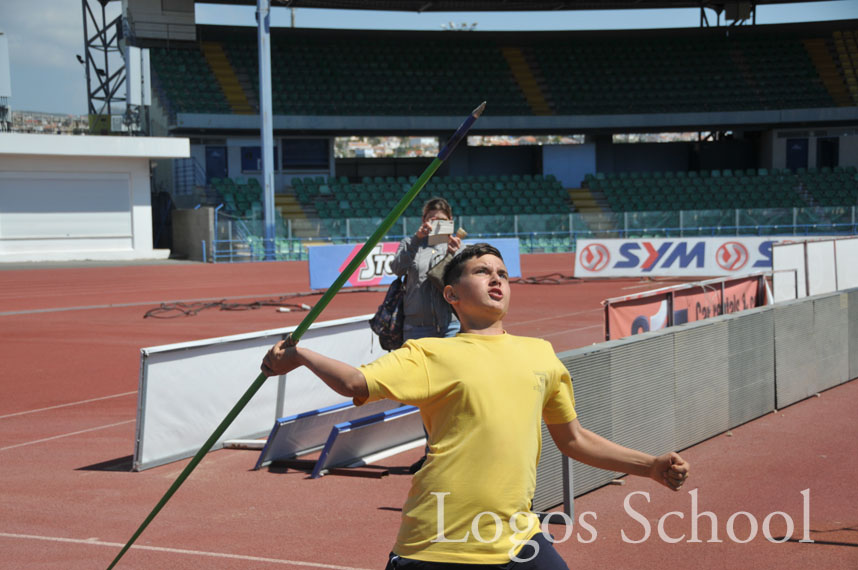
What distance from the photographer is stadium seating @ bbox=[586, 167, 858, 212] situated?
135ft

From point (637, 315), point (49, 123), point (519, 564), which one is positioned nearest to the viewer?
point (519, 564)

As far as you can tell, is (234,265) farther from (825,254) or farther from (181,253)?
(825,254)

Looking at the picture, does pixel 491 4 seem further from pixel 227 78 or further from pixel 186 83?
pixel 186 83

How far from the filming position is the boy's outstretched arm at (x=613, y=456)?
A: 9.71 ft

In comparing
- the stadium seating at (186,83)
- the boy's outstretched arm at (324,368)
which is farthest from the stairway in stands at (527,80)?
the boy's outstretched arm at (324,368)

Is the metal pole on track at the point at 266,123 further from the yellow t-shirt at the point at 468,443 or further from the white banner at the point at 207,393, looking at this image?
the yellow t-shirt at the point at 468,443

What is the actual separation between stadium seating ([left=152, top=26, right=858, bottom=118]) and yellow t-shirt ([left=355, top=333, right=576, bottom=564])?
4156cm

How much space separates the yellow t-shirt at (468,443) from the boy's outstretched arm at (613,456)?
0.32m

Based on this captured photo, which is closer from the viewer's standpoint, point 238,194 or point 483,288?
point 483,288

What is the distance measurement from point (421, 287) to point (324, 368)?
383cm

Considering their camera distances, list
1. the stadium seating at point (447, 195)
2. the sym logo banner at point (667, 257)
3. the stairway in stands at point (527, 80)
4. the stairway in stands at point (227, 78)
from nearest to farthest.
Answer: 1. the sym logo banner at point (667, 257)
2. the stadium seating at point (447, 195)
3. the stairway in stands at point (227, 78)
4. the stairway in stands at point (527, 80)

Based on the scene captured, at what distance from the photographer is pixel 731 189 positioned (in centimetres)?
4197

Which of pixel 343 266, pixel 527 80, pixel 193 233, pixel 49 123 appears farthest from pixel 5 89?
pixel 527 80

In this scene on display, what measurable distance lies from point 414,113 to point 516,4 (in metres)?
8.44
